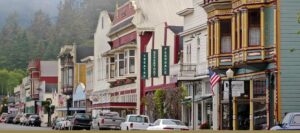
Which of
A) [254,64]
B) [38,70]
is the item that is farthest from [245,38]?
[38,70]

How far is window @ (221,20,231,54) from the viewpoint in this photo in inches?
1827

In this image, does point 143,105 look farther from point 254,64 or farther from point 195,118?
point 254,64

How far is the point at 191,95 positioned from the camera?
56.3 meters

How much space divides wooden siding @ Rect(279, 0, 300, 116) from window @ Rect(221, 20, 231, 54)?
17.8 feet

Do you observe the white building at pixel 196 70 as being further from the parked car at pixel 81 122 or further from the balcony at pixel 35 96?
the balcony at pixel 35 96

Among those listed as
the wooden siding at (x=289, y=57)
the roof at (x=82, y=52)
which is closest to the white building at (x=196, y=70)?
the wooden siding at (x=289, y=57)

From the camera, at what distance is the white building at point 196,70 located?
172 feet

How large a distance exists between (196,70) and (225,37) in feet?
27.2

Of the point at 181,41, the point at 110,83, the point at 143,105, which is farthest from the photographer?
the point at 110,83

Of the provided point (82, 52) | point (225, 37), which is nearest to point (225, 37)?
point (225, 37)

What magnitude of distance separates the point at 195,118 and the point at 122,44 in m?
24.0

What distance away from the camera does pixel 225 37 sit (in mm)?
46719

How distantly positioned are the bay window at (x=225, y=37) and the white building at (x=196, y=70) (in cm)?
489

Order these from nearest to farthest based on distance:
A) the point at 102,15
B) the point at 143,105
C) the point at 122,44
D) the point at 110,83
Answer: the point at 143,105 < the point at 122,44 < the point at 110,83 < the point at 102,15
